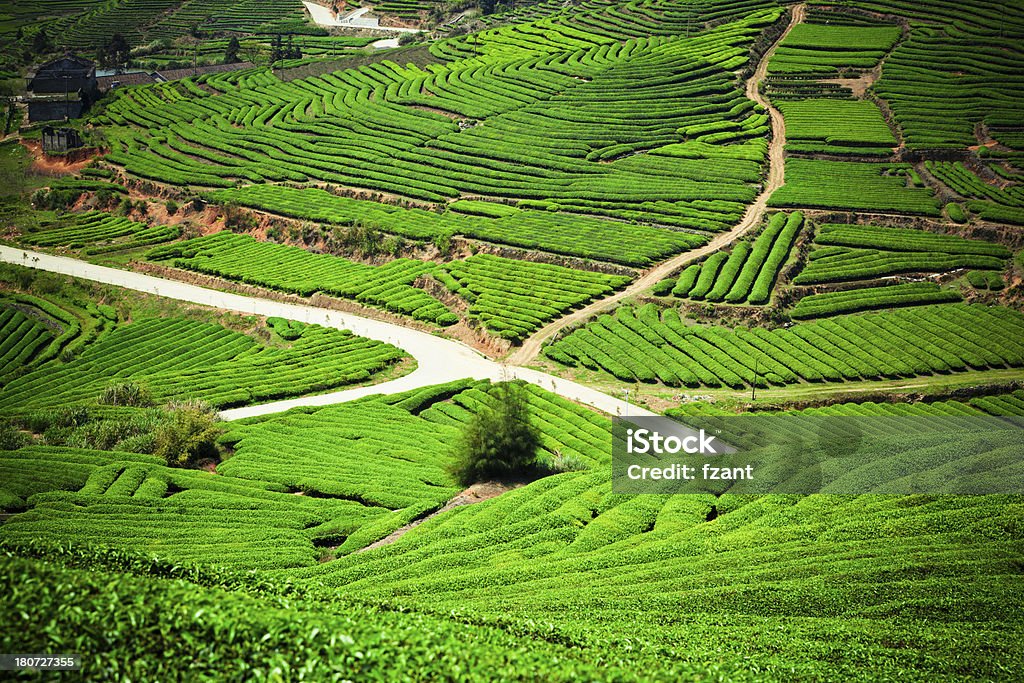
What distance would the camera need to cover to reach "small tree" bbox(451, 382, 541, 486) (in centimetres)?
5231

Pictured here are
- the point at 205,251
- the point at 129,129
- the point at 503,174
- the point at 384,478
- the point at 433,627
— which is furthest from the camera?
the point at 129,129

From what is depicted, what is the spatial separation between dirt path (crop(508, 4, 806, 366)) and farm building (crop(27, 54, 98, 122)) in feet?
253

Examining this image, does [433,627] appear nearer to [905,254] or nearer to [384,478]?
[384,478]

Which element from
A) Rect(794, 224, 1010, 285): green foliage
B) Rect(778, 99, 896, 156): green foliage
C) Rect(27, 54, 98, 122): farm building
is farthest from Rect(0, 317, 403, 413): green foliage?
Rect(27, 54, 98, 122): farm building

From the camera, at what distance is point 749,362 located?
67.1 meters

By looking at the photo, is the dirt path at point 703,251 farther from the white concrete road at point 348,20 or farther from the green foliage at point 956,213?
the white concrete road at point 348,20

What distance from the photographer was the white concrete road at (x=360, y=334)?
212 feet

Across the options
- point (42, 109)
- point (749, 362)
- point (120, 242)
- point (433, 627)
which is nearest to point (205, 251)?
point (120, 242)

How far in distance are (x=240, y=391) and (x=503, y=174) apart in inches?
1670

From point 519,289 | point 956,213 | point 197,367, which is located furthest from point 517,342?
point 956,213

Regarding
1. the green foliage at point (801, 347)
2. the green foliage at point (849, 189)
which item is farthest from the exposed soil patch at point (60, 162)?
the green foliage at point (849, 189)

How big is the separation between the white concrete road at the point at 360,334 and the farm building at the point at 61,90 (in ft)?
104

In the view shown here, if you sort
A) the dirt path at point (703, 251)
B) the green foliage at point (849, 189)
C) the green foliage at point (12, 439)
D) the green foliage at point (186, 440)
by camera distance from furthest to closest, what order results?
the green foliage at point (849, 189)
the dirt path at point (703, 251)
the green foliage at point (186, 440)
the green foliage at point (12, 439)

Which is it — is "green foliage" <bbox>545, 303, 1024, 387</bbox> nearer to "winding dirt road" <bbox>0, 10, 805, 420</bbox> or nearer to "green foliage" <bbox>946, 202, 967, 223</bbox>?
"winding dirt road" <bbox>0, 10, 805, 420</bbox>
